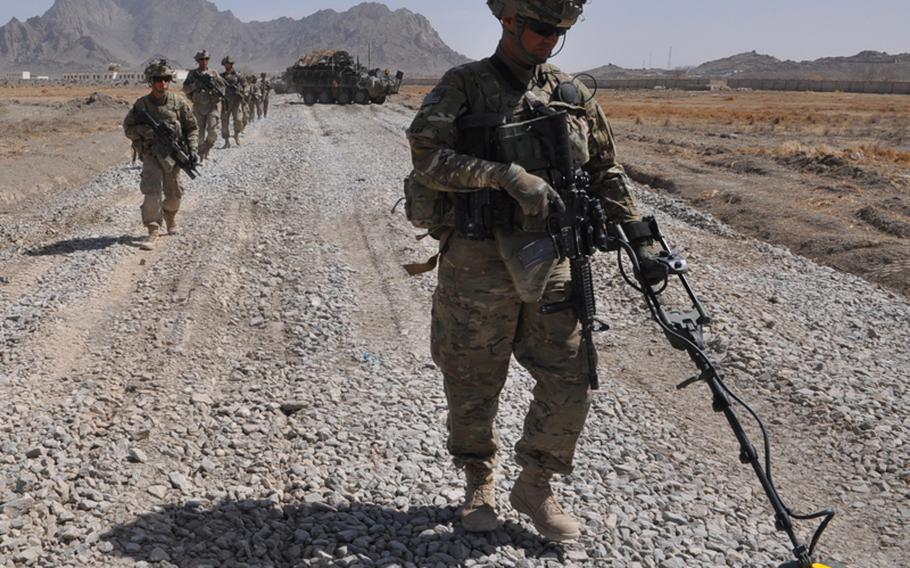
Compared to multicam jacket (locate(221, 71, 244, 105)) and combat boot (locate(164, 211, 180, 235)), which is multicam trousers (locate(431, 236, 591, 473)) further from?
multicam jacket (locate(221, 71, 244, 105))

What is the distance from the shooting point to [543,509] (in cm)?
327

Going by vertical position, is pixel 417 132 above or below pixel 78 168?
above

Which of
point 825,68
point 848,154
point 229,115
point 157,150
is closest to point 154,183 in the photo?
point 157,150

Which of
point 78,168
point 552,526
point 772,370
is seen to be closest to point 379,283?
point 772,370

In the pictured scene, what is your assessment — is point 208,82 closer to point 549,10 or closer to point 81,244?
point 81,244

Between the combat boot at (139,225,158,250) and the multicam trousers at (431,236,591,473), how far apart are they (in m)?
6.07

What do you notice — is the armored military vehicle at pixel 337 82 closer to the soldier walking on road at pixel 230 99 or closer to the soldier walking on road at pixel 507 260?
the soldier walking on road at pixel 230 99

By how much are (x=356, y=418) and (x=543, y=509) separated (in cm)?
152

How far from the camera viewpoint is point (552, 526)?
3266mm

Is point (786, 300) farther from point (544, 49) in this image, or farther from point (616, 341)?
point (544, 49)

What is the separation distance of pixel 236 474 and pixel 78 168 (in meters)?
13.7

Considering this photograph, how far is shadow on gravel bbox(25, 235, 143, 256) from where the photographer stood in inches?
335

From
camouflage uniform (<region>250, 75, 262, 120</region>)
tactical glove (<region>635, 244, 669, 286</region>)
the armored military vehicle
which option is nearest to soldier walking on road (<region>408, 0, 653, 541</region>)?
tactical glove (<region>635, 244, 669, 286</region>)

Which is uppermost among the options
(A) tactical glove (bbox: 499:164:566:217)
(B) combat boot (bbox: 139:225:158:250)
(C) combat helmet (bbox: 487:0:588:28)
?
(C) combat helmet (bbox: 487:0:588:28)
